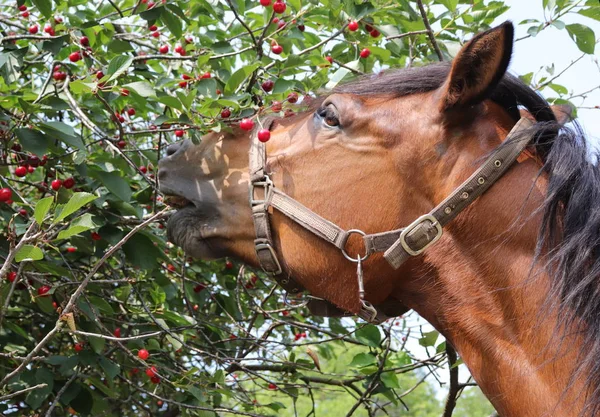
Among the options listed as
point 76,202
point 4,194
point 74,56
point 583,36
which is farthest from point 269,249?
point 583,36

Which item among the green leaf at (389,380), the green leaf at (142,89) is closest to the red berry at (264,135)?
the green leaf at (142,89)

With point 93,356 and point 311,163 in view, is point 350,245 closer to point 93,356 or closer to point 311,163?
point 311,163

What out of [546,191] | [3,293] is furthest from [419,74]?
[3,293]

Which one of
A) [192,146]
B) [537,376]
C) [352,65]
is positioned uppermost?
[352,65]

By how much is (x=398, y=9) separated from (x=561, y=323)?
1728mm

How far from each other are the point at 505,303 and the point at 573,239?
24 cm

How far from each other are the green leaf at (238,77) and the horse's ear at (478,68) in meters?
0.70

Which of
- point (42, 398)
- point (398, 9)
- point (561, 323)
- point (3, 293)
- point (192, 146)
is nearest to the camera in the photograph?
point (561, 323)

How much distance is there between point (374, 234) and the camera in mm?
2145

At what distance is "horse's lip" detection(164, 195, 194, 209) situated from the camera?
8.01 ft

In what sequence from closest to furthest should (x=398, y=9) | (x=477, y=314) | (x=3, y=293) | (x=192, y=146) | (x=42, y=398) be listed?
1. (x=477, y=314)
2. (x=192, y=146)
3. (x=3, y=293)
4. (x=42, y=398)
5. (x=398, y=9)

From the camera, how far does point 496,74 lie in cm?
206

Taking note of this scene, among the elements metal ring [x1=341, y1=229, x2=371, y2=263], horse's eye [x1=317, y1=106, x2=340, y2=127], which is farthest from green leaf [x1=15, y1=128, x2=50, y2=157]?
metal ring [x1=341, y1=229, x2=371, y2=263]

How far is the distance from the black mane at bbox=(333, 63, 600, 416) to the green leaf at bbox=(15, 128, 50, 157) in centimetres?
173
